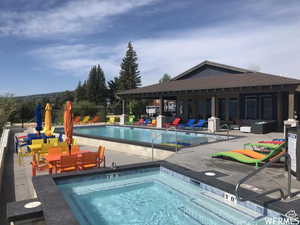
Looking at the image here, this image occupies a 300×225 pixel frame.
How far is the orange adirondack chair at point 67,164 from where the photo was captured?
7211 millimetres

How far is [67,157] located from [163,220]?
3.81 meters

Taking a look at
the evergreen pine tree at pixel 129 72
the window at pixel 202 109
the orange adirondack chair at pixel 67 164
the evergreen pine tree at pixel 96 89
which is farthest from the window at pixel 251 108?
the evergreen pine tree at pixel 96 89

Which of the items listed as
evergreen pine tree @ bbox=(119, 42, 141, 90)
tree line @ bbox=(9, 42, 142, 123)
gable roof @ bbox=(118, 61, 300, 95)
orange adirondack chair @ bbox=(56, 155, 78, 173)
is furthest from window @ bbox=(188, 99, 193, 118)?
evergreen pine tree @ bbox=(119, 42, 141, 90)

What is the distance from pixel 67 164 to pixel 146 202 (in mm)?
2962

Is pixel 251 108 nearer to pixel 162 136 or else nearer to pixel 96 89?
pixel 162 136

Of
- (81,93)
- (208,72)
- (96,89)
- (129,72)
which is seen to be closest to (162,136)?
(208,72)

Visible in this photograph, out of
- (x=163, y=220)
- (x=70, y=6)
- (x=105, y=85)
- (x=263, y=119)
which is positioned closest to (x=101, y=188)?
(x=163, y=220)

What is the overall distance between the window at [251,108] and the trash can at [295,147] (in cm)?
1520

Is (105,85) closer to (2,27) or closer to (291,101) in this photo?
(2,27)

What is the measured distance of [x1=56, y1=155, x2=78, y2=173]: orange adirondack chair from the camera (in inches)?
284

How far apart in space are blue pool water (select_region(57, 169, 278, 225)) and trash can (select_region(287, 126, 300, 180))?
92.0 inches

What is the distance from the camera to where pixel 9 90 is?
27531mm

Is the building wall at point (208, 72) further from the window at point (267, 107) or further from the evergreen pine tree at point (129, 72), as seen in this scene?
the evergreen pine tree at point (129, 72)

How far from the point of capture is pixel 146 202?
599 cm
